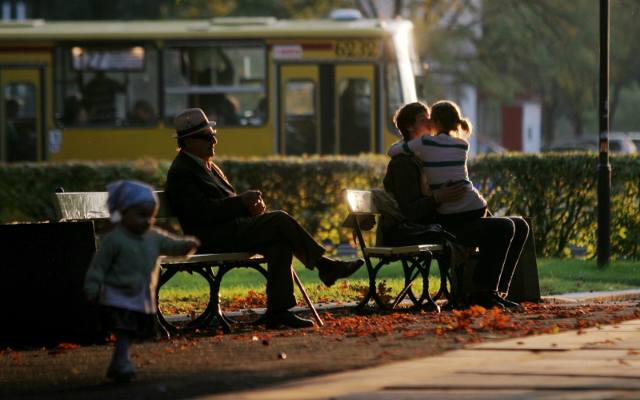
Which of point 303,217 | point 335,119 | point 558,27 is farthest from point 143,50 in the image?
point 558,27

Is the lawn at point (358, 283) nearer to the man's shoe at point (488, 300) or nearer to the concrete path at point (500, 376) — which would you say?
the man's shoe at point (488, 300)

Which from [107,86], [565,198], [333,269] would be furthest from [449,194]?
[107,86]

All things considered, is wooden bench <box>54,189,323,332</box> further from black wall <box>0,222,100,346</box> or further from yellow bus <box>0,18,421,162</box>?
yellow bus <box>0,18,421,162</box>

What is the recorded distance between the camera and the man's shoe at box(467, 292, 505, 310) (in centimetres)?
1127

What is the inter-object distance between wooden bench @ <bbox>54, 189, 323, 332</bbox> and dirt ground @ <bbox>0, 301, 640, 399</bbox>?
0.14 metres

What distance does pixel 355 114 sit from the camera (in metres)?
25.3

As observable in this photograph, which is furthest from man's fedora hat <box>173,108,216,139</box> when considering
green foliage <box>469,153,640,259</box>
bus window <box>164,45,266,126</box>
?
bus window <box>164,45,266,126</box>

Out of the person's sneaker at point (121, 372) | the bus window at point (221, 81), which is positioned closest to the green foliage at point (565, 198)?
the bus window at point (221, 81)

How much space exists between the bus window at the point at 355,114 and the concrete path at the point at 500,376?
16514 millimetres

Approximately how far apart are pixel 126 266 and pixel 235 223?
2.41 metres

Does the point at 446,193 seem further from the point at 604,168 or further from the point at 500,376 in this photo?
the point at 604,168

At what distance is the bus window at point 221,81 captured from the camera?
→ 82.6 ft

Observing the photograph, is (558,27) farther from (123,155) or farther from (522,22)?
(123,155)

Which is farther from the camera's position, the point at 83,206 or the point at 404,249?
the point at 404,249
